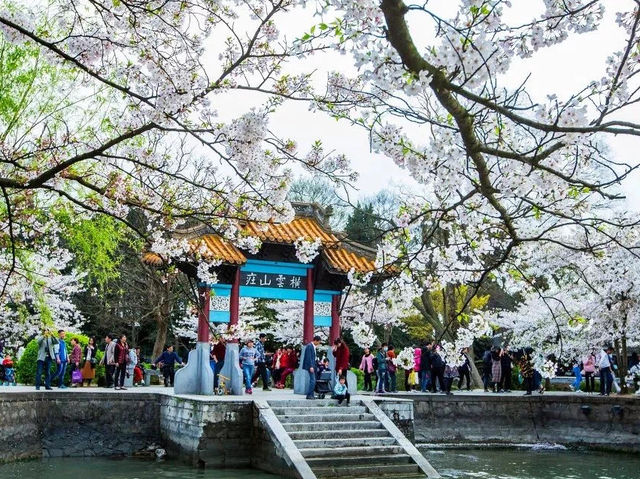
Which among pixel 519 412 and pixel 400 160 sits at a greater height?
pixel 400 160

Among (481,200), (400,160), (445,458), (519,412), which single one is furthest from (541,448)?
(400,160)

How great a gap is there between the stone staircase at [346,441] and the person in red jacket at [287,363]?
6020 millimetres

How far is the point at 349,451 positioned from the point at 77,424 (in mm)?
6707

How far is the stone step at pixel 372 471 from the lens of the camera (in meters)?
13.0

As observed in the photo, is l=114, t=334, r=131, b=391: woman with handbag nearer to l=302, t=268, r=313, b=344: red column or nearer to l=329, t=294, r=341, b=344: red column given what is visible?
l=302, t=268, r=313, b=344: red column

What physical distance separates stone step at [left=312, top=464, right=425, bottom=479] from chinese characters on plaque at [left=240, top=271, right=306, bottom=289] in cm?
621

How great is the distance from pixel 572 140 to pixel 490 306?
107ft

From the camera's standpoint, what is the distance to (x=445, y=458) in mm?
17312

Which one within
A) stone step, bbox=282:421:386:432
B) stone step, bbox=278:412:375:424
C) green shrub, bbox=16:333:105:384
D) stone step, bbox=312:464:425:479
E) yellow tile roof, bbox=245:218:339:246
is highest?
yellow tile roof, bbox=245:218:339:246

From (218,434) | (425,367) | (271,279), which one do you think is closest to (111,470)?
(218,434)

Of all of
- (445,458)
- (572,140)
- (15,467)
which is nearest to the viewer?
(572,140)

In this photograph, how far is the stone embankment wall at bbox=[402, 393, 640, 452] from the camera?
19.6m

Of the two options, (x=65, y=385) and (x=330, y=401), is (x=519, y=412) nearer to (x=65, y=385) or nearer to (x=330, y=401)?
(x=330, y=401)

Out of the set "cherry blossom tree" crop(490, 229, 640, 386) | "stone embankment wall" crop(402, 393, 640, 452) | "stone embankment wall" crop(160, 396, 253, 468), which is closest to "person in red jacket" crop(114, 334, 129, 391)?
"stone embankment wall" crop(160, 396, 253, 468)
